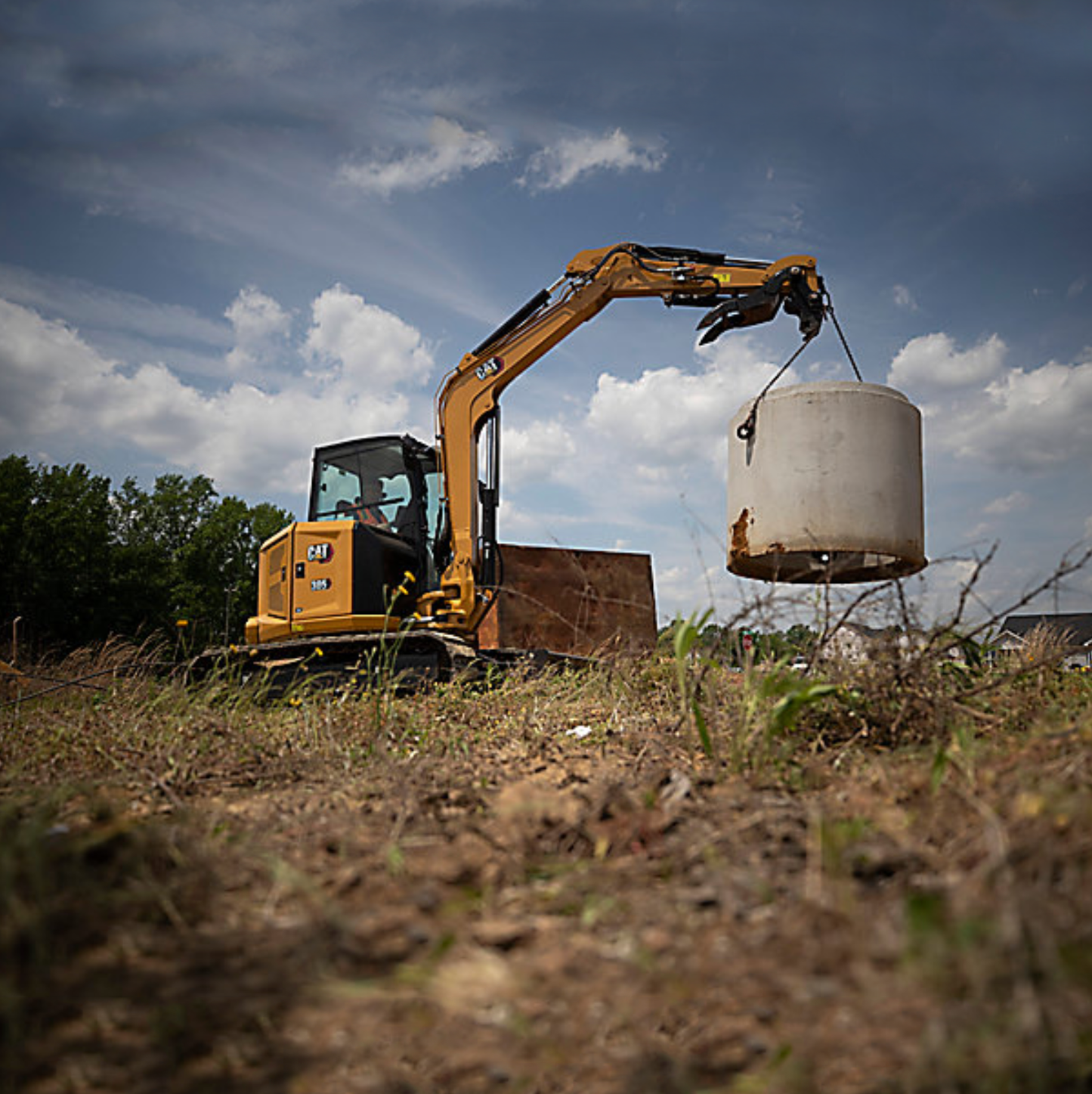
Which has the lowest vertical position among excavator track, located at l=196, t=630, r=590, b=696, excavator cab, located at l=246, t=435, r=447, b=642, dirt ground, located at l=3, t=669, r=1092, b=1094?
dirt ground, located at l=3, t=669, r=1092, b=1094

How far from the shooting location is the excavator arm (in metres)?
8.34

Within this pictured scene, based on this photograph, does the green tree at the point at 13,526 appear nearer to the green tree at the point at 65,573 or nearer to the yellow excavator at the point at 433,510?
the green tree at the point at 65,573

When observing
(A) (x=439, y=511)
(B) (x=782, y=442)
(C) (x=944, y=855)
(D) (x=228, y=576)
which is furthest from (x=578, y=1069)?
(D) (x=228, y=576)

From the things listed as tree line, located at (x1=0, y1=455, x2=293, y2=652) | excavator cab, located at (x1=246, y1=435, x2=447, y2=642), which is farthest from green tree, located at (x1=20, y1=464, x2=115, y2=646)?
excavator cab, located at (x1=246, y1=435, x2=447, y2=642)

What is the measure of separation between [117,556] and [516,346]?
28.4m

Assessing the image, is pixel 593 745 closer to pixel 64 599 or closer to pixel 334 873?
pixel 334 873

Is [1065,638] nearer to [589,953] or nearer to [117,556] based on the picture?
[589,953]

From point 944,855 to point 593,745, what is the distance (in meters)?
1.99

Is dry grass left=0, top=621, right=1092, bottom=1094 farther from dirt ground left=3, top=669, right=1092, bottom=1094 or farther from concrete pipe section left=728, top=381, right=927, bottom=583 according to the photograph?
concrete pipe section left=728, top=381, right=927, bottom=583

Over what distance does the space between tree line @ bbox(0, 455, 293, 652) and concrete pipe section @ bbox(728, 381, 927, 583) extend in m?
18.8

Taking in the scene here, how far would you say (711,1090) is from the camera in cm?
141

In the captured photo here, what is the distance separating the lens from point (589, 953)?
157 cm

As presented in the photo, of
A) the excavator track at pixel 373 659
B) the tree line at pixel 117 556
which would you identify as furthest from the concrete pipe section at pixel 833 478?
the tree line at pixel 117 556

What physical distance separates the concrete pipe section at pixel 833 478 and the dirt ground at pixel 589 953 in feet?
9.73
